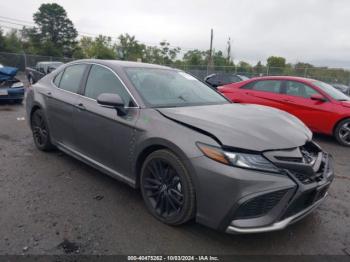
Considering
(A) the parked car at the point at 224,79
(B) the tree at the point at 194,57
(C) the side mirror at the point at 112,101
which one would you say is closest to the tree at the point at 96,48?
(B) the tree at the point at 194,57

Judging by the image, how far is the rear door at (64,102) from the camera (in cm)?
386

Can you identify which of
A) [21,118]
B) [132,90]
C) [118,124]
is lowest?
[21,118]

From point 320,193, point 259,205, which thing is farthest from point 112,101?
point 320,193

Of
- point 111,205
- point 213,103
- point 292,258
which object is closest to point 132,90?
point 213,103

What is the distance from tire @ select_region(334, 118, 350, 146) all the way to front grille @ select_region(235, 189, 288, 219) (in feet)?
15.8

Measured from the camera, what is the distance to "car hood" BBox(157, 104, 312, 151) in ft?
7.88

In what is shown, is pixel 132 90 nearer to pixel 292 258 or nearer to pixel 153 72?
pixel 153 72

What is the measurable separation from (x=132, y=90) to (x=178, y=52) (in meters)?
59.3

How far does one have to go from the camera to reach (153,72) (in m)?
3.72

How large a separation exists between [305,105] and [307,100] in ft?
0.47

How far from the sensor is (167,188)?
2.75m

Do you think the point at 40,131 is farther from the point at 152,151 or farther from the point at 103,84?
the point at 152,151

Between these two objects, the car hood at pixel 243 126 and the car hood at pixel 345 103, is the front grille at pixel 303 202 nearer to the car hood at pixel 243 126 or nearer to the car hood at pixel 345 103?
the car hood at pixel 243 126

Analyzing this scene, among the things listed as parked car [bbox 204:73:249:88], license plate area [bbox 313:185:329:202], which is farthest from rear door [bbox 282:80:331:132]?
parked car [bbox 204:73:249:88]
